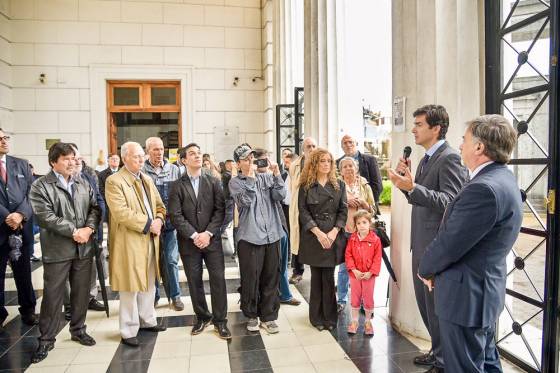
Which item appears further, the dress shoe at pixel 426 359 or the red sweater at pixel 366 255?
the red sweater at pixel 366 255

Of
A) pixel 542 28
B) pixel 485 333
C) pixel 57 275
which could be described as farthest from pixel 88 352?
pixel 542 28

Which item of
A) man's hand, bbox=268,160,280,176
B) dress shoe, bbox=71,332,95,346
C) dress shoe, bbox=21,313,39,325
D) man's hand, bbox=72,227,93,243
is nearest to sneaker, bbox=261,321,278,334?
man's hand, bbox=268,160,280,176

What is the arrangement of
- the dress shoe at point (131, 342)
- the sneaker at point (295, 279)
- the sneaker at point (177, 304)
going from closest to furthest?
the dress shoe at point (131, 342), the sneaker at point (177, 304), the sneaker at point (295, 279)

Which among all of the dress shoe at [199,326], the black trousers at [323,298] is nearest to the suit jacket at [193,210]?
the dress shoe at [199,326]

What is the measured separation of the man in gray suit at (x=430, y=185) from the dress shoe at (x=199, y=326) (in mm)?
1963

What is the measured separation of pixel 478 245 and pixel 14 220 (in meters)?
3.86

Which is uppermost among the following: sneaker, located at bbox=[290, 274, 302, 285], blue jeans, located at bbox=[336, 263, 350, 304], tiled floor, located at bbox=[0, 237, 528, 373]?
blue jeans, located at bbox=[336, 263, 350, 304]

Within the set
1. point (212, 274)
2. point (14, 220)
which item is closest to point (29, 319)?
point (14, 220)

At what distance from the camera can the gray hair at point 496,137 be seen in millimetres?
2055

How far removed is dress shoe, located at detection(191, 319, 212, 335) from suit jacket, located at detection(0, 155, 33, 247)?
6.20 feet

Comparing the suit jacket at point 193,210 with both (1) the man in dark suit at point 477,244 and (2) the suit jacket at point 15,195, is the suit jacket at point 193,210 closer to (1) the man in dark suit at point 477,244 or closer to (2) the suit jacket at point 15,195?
(2) the suit jacket at point 15,195

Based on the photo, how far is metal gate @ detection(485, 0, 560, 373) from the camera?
8.94 ft

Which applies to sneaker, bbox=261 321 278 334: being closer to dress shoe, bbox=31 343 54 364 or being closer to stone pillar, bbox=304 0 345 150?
dress shoe, bbox=31 343 54 364

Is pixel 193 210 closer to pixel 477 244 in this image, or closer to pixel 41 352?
pixel 41 352
